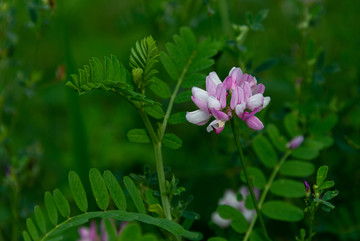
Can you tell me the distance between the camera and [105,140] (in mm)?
2059

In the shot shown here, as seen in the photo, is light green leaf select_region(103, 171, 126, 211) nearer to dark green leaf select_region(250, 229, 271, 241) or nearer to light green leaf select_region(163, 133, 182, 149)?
light green leaf select_region(163, 133, 182, 149)

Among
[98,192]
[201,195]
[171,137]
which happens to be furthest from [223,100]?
[201,195]

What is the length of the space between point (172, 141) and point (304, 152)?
1.49 ft

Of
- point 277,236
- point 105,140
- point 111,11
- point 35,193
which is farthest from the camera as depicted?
point 111,11

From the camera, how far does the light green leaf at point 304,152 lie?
1.34 meters

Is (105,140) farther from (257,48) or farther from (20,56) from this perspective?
(20,56)

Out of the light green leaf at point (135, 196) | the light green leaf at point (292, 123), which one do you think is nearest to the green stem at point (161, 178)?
the light green leaf at point (135, 196)

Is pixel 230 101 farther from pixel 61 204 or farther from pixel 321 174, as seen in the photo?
pixel 61 204

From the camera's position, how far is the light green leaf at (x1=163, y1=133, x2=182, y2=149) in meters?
1.09

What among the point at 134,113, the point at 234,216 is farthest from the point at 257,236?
the point at 134,113

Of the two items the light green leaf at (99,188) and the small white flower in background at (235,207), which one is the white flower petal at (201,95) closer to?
the light green leaf at (99,188)

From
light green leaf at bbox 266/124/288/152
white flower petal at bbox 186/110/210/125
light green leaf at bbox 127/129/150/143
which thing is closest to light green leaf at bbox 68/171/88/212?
light green leaf at bbox 127/129/150/143

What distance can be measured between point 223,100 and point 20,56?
2351 millimetres

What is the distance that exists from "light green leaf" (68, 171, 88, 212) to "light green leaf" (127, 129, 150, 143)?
0.53 ft
